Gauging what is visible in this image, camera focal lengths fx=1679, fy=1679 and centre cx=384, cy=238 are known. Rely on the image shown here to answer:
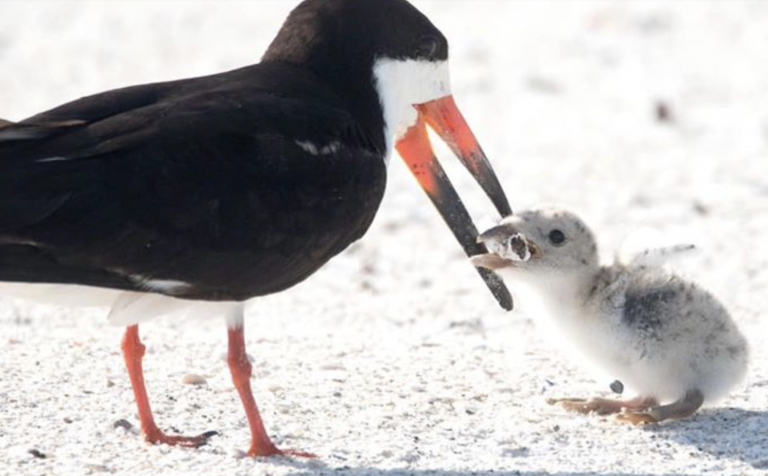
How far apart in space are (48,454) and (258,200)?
1.21 meters

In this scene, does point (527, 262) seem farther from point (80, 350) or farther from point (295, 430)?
point (80, 350)

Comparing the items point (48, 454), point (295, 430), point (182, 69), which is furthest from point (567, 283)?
point (182, 69)

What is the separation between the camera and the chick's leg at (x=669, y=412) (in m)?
6.69

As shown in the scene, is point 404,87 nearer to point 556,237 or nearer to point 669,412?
point 556,237

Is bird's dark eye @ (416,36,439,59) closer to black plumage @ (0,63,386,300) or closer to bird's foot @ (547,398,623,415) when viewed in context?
black plumage @ (0,63,386,300)

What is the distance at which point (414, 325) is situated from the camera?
883 cm

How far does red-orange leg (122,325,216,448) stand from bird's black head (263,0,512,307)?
1244mm

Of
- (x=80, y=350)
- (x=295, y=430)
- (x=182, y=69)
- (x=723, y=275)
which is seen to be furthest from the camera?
(x=182, y=69)

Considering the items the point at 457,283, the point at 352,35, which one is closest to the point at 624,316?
the point at 352,35

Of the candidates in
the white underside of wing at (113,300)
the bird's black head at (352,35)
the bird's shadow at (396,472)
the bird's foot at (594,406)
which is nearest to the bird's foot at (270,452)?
the bird's shadow at (396,472)

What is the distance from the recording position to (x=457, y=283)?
389 inches

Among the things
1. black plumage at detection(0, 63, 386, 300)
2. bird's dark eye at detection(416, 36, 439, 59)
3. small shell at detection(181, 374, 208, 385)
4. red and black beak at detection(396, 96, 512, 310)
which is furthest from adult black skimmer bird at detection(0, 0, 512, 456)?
small shell at detection(181, 374, 208, 385)

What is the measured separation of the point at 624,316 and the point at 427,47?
4.63 feet

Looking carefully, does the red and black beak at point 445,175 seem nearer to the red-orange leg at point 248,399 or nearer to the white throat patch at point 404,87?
the white throat patch at point 404,87
